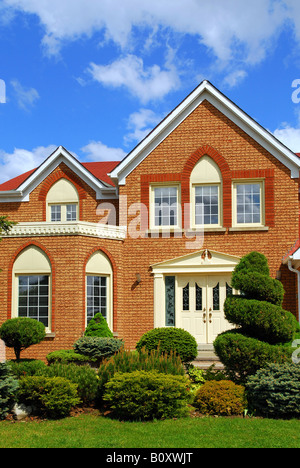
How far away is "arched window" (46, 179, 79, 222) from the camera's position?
20781 mm

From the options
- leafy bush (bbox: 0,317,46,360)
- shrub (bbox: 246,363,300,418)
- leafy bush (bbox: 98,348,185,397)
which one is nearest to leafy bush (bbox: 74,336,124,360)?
leafy bush (bbox: 0,317,46,360)

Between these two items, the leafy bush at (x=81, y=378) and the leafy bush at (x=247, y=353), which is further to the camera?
the leafy bush at (x=247, y=353)

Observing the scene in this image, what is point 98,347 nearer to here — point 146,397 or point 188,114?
point 146,397

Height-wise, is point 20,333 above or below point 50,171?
below

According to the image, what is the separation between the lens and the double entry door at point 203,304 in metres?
18.2

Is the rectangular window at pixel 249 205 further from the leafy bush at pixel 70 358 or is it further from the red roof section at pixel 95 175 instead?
the leafy bush at pixel 70 358

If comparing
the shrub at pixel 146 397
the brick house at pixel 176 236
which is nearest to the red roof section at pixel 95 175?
the brick house at pixel 176 236

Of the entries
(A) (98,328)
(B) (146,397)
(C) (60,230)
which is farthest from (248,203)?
(B) (146,397)

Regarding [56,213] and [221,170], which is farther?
[56,213]

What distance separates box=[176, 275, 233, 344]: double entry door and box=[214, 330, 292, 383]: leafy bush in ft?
21.8

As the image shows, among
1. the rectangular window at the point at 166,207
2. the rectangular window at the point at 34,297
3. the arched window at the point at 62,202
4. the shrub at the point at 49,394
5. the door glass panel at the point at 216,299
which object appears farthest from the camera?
the arched window at the point at 62,202

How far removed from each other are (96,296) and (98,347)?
3.35 metres

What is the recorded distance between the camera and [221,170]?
18781 millimetres

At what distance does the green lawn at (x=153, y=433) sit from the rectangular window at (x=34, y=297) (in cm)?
762
